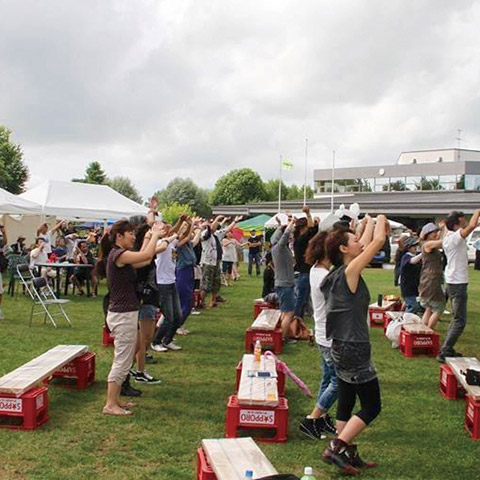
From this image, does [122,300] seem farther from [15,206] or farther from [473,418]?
[15,206]

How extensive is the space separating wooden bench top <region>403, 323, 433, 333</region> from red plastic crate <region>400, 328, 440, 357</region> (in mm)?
45

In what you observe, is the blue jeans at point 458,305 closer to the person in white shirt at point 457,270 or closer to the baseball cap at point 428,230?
the person in white shirt at point 457,270

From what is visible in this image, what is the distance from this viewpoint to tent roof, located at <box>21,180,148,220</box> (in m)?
19.2

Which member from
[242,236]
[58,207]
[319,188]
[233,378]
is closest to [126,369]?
[233,378]

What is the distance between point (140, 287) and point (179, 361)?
2.06 meters

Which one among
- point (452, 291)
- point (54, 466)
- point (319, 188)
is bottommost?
point (54, 466)

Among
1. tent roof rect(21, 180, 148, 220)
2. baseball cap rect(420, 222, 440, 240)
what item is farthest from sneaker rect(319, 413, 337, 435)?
tent roof rect(21, 180, 148, 220)

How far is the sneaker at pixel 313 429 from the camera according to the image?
518cm

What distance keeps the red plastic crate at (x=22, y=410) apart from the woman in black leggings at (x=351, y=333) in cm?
267

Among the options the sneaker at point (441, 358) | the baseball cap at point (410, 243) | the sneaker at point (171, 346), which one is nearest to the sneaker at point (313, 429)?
the sneaker at point (441, 358)

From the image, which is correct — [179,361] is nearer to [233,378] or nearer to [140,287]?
[233,378]

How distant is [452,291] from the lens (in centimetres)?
774

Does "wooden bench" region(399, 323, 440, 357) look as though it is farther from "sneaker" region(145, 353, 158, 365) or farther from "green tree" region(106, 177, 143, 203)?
"green tree" region(106, 177, 143, 203)

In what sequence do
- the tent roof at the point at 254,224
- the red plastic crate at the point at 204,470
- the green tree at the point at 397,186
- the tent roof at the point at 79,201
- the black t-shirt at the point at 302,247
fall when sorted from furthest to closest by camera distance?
the green tree at the point at 397,186 < the tent roof at the point at 254,224 < the tent roof at the point at 79,201 < the black t-shirt at the point at 302,247 < the red plastic crate at the point at 204,470
